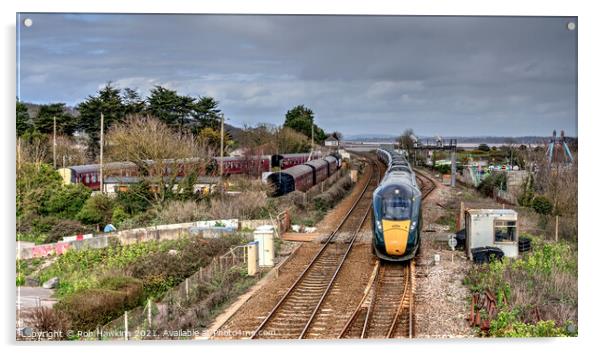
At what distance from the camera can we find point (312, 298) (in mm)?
13102

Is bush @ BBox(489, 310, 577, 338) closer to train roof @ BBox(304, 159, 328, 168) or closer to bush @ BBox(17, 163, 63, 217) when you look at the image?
bush @ BBox(17, 163, 63, 217)

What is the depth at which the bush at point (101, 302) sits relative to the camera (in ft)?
36.6

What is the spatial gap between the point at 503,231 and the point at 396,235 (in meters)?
3.22

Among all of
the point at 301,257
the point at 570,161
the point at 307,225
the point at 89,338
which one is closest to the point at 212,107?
the point at 301,257

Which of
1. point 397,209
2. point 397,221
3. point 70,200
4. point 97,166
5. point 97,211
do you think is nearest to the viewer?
point 397,221

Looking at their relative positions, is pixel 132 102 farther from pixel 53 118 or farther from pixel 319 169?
pixel 319 169

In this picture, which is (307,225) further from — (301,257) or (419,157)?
(419,157)

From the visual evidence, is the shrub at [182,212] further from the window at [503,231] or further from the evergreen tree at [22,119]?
the window at [503,231]

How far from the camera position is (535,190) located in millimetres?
16625

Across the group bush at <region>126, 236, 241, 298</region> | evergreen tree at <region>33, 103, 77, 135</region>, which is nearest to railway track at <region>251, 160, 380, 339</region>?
bush at <region>126, 236, 241, 298</region>

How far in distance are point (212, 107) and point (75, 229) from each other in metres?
4.63

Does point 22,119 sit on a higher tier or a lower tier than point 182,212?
higher

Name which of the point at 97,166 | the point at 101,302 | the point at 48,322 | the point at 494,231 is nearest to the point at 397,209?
the point at 494,231

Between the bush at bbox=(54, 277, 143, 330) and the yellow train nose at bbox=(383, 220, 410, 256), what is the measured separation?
540 cm
